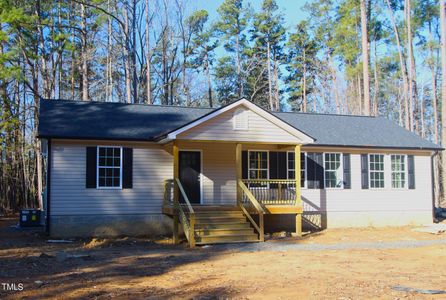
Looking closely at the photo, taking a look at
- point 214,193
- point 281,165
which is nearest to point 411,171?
point 281,165

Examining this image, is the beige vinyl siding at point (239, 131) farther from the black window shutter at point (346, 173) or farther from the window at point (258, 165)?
the black window shutter at point (346, 173)

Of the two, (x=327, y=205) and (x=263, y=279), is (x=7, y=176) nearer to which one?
(x=327, y=205)

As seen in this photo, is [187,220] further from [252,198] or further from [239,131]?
[239,131]

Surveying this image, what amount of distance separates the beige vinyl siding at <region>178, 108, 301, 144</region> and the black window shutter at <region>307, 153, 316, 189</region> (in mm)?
2144

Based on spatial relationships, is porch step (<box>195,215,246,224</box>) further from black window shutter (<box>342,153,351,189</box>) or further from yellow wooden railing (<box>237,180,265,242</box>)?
black window shutter (<box>342,153,351,189</box>)

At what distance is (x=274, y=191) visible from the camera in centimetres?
1700

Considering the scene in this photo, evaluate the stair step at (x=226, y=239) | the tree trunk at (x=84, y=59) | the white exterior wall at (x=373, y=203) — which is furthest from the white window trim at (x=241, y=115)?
the tree trunk at (x=84, y=59)

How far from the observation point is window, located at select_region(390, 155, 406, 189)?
18812mm

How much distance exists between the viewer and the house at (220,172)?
586 inches

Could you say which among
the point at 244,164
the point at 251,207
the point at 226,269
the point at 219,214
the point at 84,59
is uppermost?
the point at 84,59

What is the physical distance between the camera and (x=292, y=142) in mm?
15766

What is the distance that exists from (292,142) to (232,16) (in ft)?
82.9

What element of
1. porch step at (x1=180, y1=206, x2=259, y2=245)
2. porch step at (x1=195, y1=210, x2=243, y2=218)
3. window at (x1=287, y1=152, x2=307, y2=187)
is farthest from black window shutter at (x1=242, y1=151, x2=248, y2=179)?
porch step at (x1=195, y1=210, x2=243, y2=218)

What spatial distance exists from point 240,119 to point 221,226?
356 cm
